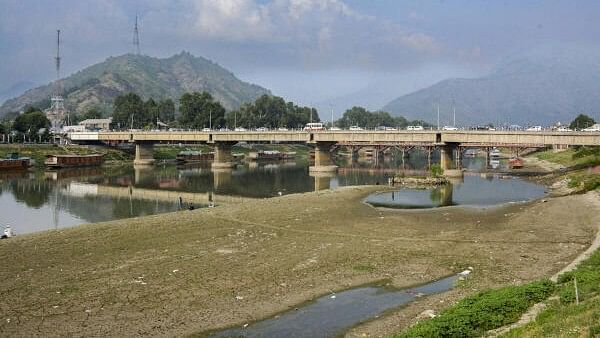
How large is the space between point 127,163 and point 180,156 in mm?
19192

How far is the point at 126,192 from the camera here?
83562mm

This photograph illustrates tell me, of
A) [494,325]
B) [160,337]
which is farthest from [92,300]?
[494,325]

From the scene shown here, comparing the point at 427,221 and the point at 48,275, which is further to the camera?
the point at 427,221

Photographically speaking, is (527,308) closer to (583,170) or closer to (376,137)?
(583,170)

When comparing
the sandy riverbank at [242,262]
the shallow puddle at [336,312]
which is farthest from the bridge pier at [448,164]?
the shallow puddle at [336,312]

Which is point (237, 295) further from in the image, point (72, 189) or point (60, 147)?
point (60, 147)

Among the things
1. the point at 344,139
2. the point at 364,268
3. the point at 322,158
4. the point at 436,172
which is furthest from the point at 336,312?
the point at 322,158

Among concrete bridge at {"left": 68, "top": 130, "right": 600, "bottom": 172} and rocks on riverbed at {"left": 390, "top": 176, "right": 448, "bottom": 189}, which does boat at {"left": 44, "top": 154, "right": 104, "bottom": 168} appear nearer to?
concrete bridge at {"left": 68, "top": 130, "right": 600, "bottom": 172}

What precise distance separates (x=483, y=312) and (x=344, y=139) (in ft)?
345

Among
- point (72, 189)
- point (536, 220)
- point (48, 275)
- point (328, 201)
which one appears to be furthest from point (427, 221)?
point (72, 189)

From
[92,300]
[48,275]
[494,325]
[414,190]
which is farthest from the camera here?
[414,190]

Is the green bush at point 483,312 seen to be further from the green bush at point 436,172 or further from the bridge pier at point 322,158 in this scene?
the bridge pier at point 322,158

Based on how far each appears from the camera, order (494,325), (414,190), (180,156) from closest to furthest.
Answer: (494,325) → (414,190) → (180,156)

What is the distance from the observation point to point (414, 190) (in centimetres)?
8269
